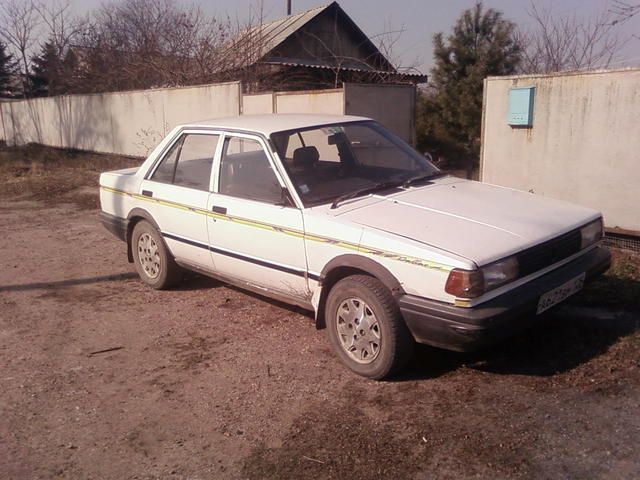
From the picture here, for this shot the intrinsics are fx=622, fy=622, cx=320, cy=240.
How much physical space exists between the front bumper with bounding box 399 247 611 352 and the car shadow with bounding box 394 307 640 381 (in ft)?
0.98

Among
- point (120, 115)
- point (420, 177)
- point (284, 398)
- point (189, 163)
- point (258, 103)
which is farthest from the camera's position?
point (120, 115)

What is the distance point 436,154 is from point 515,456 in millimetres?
10531

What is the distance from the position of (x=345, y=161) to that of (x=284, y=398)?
206cm

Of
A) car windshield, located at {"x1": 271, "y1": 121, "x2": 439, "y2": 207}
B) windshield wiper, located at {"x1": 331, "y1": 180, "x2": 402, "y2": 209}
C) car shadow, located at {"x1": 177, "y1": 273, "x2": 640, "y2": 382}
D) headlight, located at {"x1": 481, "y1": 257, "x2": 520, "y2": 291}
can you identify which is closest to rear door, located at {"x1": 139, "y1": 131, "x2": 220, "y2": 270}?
car windshield, located at {"x1": 271, "y1": 121, "x2": 439, "y2": 207}

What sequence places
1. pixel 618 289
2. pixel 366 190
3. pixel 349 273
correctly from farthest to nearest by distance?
pixel 618 289, pixel 366 190, pixel 349 273

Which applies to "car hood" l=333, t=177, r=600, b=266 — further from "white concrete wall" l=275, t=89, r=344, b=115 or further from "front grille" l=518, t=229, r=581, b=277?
"white concrete wall" l=275, t=89, r=344, b=115

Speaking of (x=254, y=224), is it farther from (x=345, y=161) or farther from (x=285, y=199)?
(x=345, y=161)

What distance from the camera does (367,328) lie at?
3988 millimetres

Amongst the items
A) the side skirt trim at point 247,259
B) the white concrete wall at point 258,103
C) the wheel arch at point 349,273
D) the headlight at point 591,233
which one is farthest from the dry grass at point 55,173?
the headlight at point 591,233

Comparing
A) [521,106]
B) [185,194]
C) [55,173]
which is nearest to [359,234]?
[185,194]

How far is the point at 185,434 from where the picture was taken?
3.53 metres

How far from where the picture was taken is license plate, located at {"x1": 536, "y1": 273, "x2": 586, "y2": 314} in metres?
3.83

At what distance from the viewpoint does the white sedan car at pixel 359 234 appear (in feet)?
11.9

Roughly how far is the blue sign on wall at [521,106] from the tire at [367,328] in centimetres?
405
